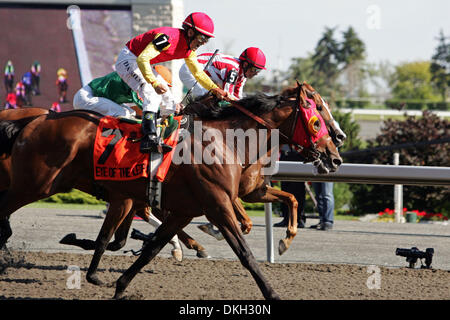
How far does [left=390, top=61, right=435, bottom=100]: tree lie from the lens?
255 ft

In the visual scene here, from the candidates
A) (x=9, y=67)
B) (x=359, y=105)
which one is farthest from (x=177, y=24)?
(x=359, y=105)

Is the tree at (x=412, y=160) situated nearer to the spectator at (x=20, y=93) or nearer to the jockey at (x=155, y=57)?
the jockey at (x=155, y=57)

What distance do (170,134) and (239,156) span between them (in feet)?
1.75

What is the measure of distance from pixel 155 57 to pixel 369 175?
2.59 m

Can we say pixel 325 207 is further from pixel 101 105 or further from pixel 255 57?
pixel 101 105

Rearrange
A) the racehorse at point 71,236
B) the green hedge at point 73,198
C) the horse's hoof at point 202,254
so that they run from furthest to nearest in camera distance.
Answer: the green hedge at point 73,198, the horse's hoof at point 202,254, the racehorse at point 71,236

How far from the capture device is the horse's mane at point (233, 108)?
230 inches

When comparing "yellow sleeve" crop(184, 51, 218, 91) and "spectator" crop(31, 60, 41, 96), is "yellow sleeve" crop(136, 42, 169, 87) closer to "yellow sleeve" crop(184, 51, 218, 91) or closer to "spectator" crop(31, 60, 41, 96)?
"yellow sleeve" crop(184, 51, 218, 91)

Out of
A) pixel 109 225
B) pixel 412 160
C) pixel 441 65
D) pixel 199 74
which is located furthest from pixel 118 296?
pixel 441 65

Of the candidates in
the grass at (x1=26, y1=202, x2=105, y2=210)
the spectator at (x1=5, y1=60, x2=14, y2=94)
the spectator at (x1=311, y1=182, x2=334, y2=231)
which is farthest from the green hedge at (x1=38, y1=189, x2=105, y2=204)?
the spectator at (x1=5, y1=60, x2=14, y2=94)

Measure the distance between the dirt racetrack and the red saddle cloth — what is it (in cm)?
90

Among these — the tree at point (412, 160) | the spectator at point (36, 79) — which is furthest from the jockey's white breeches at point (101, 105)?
the spectator at point (36, 79)

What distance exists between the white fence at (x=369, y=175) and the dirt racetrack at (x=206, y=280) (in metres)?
0.83

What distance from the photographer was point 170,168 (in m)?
5.55
